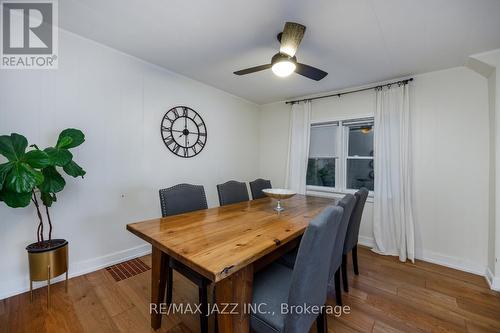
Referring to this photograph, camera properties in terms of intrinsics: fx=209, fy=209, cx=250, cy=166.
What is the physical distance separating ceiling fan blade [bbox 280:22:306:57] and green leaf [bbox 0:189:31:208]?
2326mm

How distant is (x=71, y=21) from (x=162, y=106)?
45.1 inches

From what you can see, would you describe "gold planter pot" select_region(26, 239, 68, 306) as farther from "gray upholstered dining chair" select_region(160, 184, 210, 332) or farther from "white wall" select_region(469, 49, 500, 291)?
"white wall" select_region(469, 49, 500, 291)

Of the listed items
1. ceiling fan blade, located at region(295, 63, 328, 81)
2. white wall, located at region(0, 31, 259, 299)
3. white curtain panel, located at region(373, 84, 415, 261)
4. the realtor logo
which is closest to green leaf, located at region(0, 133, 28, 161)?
white wall, located at region(0, 31, 259, 299)

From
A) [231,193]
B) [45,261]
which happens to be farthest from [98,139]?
[231,193]

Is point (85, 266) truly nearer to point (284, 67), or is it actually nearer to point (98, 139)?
point (98, 139)

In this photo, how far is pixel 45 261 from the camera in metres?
1.75

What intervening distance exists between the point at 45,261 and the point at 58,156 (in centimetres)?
89

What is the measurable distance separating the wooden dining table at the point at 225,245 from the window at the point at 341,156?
68.9 inches

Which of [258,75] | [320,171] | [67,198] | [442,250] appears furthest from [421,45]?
[67,198]

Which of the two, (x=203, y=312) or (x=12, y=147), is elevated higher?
(x=12, y=147)

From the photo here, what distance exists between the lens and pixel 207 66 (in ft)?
8.96

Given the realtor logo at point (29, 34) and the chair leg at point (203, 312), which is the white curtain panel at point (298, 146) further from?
the realtor logo at point (29, 34)

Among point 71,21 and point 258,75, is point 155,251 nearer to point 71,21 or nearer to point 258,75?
point 71,21

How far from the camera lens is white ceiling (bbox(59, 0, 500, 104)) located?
1641 millimetres
